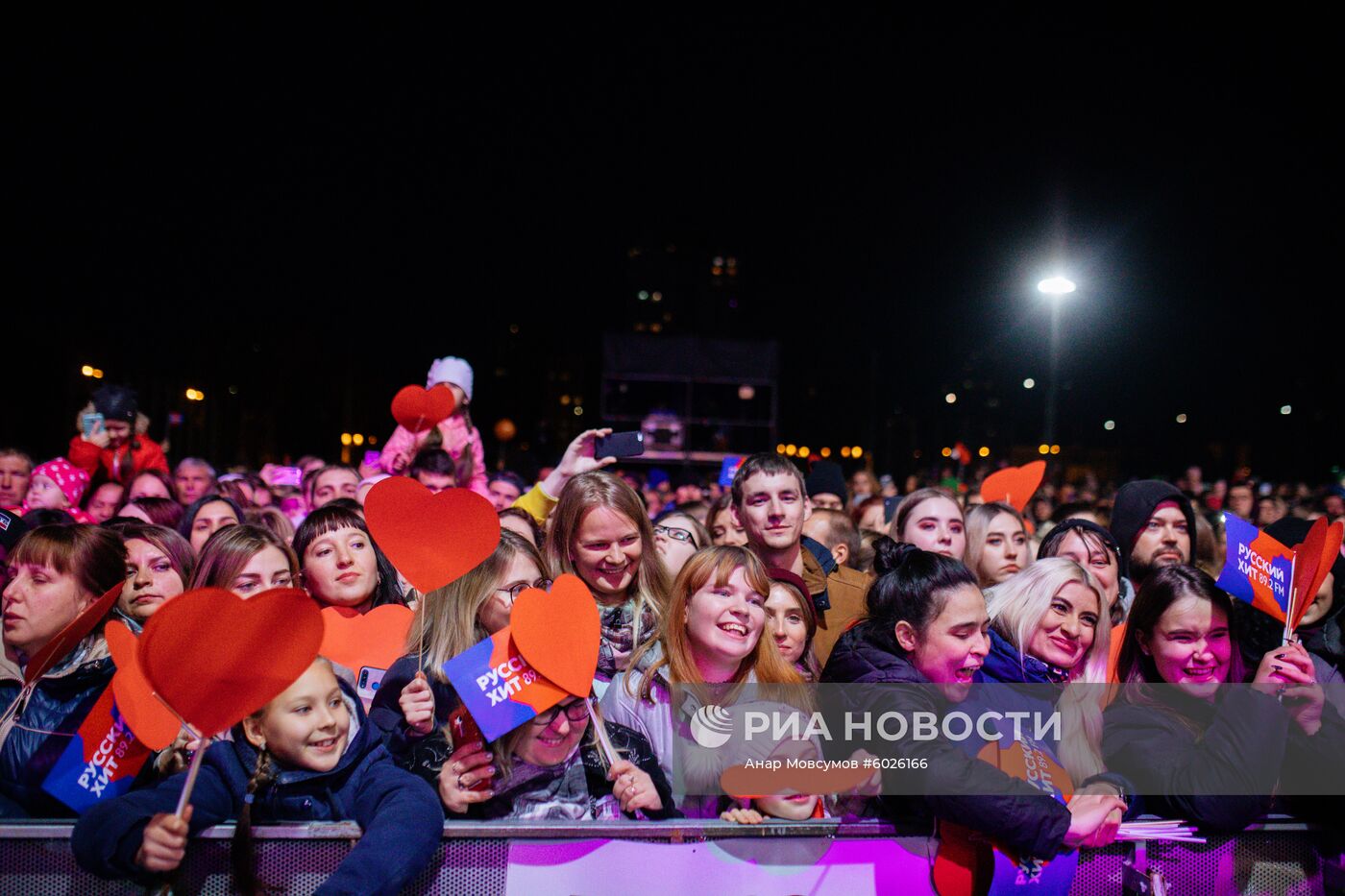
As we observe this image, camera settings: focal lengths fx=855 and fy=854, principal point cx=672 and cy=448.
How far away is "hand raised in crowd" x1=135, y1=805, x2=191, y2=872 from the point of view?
1.93 meters

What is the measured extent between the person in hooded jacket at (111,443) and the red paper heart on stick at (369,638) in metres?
4.21

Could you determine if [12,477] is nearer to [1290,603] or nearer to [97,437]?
[97,437]

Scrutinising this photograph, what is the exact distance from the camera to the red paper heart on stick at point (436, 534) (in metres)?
2.68

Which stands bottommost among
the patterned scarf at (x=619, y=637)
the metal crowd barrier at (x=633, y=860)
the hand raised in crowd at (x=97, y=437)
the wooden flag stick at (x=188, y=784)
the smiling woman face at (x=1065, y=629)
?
the metal crowd barrier at (x=633, y=860)

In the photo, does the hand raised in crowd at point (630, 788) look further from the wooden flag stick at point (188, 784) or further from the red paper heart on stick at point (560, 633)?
the wooden flag stick at point (188, 784)

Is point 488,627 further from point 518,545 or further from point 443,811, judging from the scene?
point 443,811

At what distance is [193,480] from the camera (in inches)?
261

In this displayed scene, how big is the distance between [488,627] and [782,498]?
157 cm

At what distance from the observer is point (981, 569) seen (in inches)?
173

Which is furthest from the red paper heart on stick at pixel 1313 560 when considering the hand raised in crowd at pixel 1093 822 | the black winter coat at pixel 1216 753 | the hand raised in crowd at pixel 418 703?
the hand raised in crowd at pixel 418 703

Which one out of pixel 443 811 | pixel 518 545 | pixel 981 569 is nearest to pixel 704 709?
pixel 443 811

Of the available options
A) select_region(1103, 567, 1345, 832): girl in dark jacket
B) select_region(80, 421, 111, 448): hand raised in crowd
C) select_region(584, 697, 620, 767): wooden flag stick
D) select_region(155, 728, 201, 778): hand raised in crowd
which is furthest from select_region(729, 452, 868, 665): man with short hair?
select_region(80, 421, 111, 448): hand raised in crowd

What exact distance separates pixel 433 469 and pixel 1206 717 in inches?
161

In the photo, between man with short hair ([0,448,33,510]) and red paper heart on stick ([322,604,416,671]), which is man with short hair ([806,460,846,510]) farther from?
man with short hair ([0,448,33,510])
